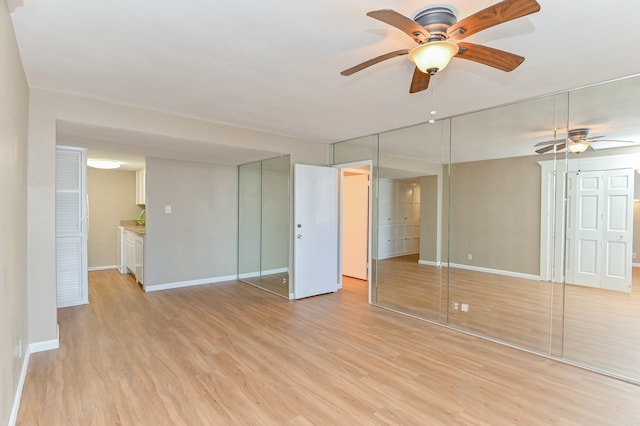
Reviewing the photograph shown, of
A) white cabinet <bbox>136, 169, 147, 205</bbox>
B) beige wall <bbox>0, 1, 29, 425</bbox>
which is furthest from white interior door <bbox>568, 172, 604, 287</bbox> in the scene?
white cabinet <bbox>136, 169, 147, 205</bbox>

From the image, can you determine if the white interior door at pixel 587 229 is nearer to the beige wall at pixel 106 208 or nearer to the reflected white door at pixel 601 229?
the reflected white door at pixel 601 229

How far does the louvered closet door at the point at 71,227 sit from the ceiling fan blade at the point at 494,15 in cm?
485

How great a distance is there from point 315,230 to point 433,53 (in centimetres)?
348

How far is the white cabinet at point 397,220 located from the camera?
4565mm

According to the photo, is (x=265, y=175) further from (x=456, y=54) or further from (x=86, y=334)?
(x=456, y=54)

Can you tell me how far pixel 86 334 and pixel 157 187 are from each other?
8.31 ft

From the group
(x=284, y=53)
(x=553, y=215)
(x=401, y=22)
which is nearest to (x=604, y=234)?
(x=553, y=215)

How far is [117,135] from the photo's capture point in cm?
371

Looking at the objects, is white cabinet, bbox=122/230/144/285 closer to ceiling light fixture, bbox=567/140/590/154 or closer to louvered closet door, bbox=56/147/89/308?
louvered closet door, bbox=56/147/89/308

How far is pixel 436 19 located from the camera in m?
1.77

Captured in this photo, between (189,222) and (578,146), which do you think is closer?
(578,146)

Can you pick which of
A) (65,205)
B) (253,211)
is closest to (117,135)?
(65,205)

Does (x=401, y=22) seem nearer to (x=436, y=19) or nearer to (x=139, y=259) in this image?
(x=436, y=19)

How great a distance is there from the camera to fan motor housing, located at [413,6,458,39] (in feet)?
5.73
